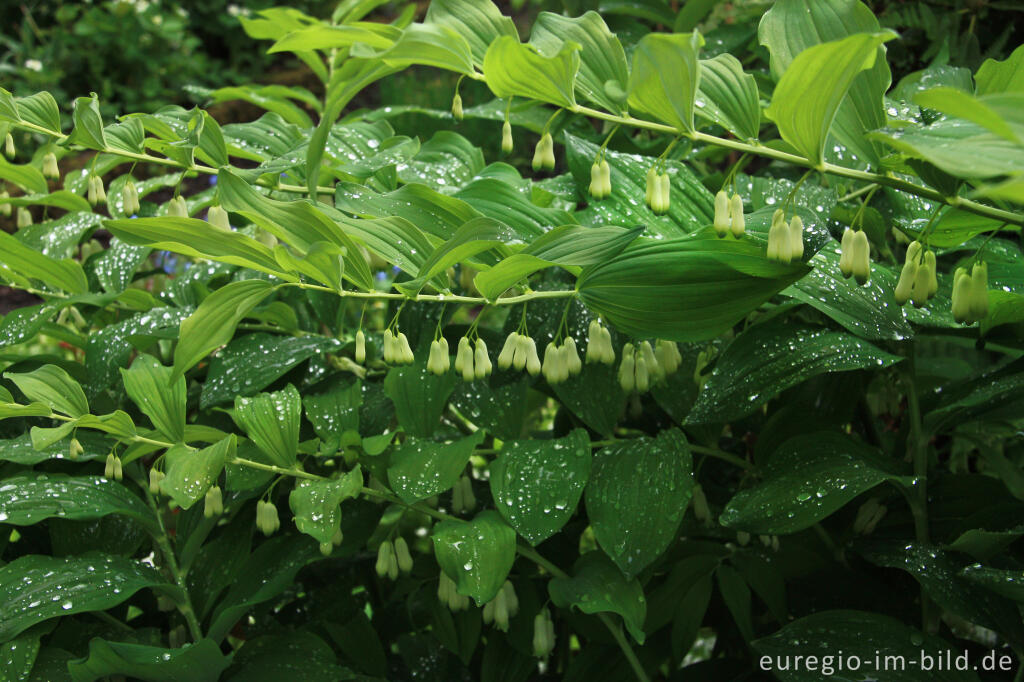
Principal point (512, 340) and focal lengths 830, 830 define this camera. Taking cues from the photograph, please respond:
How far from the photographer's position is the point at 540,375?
1.34 m

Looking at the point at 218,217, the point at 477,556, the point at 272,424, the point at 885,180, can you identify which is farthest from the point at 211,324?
the point at 885,180

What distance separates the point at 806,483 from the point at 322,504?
0.66 m

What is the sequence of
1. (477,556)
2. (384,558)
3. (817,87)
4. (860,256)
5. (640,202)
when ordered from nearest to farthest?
(817,87), (860,256), (477,556), (640,202), (384,558)

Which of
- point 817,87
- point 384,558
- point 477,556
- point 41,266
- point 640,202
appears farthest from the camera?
point 41,266

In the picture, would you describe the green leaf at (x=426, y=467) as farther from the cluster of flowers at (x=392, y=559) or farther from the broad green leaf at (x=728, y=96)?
the broad green leaf at (x=728, y=96)

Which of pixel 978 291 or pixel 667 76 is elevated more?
pixel 667 76

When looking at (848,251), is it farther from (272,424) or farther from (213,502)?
(213,502)

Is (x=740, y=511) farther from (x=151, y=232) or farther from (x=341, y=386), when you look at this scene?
(x=151, y=232)

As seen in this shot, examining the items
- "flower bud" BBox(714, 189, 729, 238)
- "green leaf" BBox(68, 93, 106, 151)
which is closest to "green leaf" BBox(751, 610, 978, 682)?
"flower bud" BBox(714, 189, 729, 238)

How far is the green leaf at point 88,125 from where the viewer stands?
1110mm

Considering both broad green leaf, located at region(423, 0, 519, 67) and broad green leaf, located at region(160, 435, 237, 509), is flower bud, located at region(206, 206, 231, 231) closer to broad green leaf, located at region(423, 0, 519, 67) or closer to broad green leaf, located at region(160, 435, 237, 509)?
broad green leaf, located at region(160, 435, 237, 509)

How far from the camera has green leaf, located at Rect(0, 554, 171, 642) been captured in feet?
3.70

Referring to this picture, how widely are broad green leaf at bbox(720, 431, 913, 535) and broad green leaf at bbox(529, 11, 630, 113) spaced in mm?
559

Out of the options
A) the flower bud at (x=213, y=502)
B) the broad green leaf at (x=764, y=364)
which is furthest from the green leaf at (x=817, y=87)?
the flower bud at (x=213, y=502)
